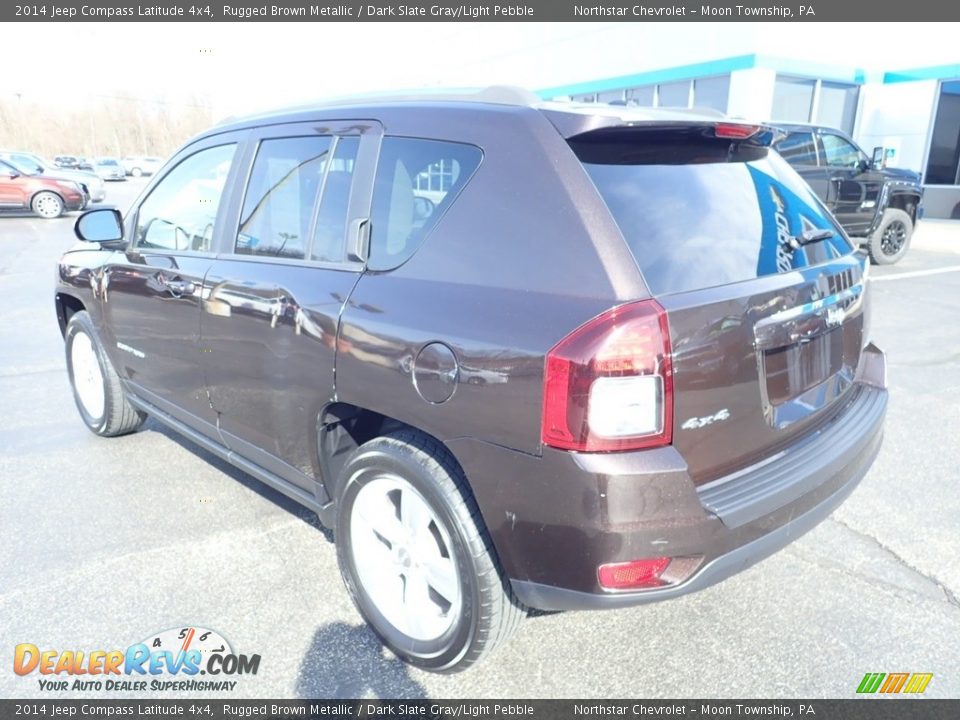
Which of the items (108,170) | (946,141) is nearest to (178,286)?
(946,141)

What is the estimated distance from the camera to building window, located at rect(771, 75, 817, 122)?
1783 cm

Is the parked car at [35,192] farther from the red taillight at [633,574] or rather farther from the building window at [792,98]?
the red taillight at [633,574]

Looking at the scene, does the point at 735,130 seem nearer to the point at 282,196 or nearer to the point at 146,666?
the point at 282,196

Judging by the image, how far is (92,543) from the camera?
3145 millimetres

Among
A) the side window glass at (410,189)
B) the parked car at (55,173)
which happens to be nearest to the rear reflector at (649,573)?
the side window glass at (410,189)

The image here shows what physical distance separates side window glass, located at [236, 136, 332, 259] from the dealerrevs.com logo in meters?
1.51

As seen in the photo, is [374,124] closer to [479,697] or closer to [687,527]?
Result: [687,527]

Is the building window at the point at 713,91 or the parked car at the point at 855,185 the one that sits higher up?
the building window at the point at 713,91

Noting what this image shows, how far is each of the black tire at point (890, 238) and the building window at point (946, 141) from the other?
31.6 ft

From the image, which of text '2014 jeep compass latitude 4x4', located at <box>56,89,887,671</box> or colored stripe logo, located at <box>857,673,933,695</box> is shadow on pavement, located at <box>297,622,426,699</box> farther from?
colored stripe logo, located at <box>857,673,933,695</box>

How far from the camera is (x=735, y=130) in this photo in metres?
2.27

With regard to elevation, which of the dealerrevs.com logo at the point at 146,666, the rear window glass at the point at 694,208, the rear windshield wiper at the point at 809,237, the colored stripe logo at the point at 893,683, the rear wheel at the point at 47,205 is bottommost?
the rear wheel at the point at 47,205

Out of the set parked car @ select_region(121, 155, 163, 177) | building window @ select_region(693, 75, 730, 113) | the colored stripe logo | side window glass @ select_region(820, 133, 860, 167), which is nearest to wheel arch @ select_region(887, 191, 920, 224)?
side window glass @ select_region(820, 133, 860, 167)

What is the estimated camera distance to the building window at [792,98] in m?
17.8
